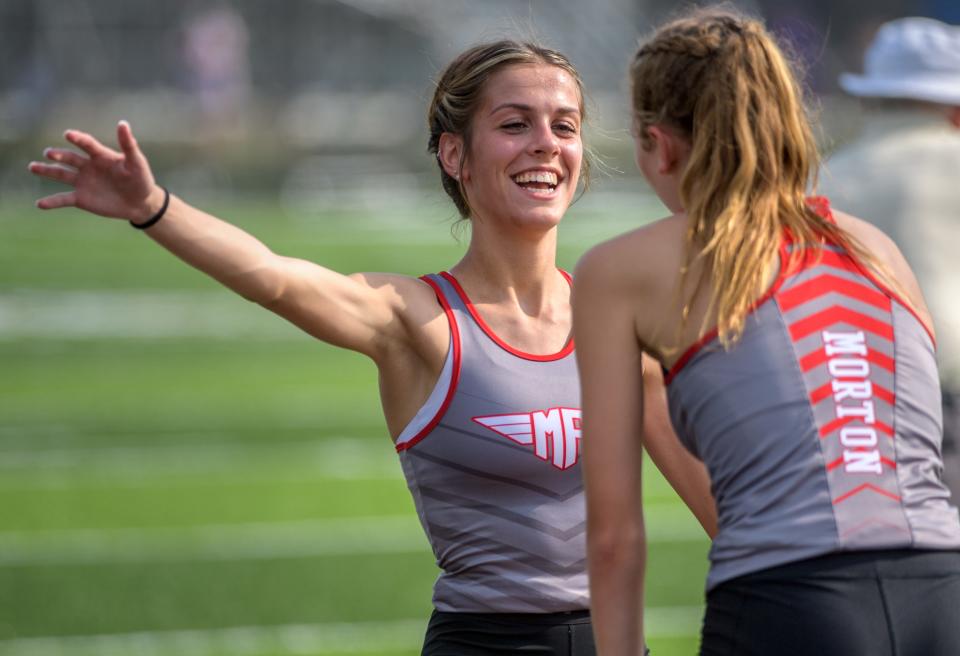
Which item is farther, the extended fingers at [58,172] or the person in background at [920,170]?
the person in background at [920,170]

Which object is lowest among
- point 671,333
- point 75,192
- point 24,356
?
point 671,333

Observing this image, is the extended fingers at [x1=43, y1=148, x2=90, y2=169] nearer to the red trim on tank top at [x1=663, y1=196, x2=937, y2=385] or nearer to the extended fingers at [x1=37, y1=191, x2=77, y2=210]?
the extended fingers at [x1=37, y1=191, x2=77, y2=210]

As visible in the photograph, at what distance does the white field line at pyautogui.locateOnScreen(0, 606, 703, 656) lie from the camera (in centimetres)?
632

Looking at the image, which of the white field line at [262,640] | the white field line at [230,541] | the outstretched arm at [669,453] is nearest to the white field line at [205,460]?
the white field line at [230,541]

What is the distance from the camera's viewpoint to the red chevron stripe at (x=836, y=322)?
7.49ft

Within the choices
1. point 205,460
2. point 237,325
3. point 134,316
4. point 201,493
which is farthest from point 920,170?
point 134,316

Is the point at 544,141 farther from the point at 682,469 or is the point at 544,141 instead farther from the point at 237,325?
the point at 237,325

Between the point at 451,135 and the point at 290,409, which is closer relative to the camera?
the point at 451,135

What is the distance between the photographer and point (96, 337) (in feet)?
51.5

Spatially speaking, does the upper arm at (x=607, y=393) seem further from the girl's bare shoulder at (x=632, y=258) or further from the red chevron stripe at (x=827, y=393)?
the red chevron stripe at (x=827, y=393)

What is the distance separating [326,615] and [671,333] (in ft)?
16.0

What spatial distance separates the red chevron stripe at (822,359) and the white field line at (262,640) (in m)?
4.27

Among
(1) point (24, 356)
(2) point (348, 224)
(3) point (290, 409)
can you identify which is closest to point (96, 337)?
(1) point (24, 356)

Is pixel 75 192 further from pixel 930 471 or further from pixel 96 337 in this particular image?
pixel 96 337
